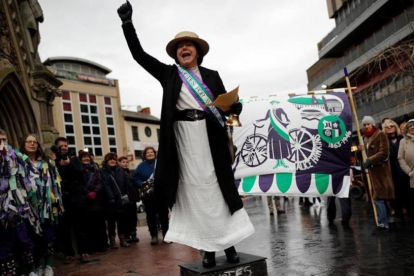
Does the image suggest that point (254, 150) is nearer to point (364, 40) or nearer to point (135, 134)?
point (364, 40)

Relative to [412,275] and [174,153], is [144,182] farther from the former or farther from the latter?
[412,275]

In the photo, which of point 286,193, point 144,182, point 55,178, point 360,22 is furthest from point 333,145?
point 360,22

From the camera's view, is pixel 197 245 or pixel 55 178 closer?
pixel 197 245

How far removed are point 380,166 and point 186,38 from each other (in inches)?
183

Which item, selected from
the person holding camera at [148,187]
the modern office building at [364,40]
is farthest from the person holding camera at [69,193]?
the modern office building at [364,40]

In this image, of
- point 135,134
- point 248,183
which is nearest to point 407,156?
point 248,183

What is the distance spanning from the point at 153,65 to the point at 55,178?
8.51ft

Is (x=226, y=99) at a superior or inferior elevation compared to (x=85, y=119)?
inferior

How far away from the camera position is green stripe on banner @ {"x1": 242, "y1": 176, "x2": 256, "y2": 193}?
7379 mm

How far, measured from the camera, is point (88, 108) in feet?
149

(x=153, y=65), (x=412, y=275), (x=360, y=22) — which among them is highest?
(x=360, y=22)

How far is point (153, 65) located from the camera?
3.77 meters

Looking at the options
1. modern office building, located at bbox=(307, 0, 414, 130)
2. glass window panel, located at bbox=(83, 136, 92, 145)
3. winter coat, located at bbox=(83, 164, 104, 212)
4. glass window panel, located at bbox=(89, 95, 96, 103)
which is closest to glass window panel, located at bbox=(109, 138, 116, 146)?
glass window panel, located at bbox=(83, 136, 92, 145)

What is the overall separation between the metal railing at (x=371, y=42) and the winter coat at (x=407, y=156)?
48.2 ft
